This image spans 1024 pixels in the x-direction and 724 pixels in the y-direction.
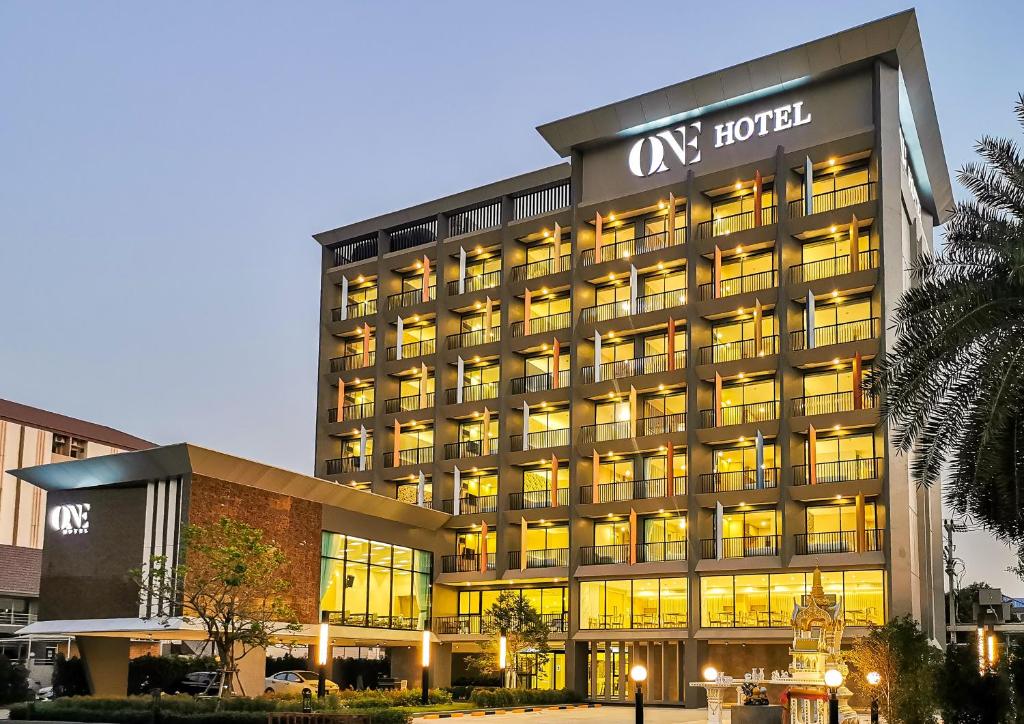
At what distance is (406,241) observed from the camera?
8412cm

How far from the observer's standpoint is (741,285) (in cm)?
6688

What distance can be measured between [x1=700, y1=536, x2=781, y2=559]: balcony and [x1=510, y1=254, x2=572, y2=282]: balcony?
788 inches

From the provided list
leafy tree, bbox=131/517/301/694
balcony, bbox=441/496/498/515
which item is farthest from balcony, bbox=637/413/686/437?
leafy tree, bbox=131/517/301/694

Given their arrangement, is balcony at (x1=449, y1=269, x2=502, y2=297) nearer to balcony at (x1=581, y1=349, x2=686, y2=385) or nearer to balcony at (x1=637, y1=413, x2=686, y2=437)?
balcony at (x1=581, y1=349, x2=686, y2=385)

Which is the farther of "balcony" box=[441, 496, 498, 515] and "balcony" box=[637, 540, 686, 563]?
"balcony" box=[441, 496, 498, 515]

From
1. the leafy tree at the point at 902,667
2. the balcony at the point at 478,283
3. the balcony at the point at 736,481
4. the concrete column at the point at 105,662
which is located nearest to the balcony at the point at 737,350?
the balcony at the point at 736,481

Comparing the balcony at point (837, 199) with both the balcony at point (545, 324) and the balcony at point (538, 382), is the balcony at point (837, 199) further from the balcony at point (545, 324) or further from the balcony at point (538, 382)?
the balcony at point (538, 382)

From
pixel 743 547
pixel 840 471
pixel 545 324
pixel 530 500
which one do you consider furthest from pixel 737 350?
pixel 530 500

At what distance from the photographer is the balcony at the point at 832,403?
60750 mm

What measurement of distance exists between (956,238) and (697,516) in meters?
40.3

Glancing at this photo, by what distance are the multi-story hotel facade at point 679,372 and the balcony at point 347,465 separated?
25 centimetres

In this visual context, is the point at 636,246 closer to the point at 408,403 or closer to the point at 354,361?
the point at 408,403

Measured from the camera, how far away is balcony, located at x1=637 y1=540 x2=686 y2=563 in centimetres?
6575

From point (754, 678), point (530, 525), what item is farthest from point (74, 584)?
point (754, 678)
